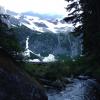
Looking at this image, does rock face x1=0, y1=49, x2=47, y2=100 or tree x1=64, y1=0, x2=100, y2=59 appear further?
tree x1=64, y1=0, x2=100, y2=59

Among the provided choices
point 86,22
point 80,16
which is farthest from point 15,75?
point 80,16

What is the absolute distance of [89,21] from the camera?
32.0 metres

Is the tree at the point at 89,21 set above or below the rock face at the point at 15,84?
above

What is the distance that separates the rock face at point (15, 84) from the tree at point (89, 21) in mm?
14570

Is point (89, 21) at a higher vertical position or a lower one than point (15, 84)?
higher

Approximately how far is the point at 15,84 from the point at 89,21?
1986 cm

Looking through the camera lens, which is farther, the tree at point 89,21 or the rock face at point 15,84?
the tree at point 89,21

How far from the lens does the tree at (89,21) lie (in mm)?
29812

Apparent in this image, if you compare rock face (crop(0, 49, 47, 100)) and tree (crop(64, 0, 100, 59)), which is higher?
tree (crop(64, 0, 100, 59))

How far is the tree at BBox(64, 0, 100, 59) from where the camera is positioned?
1174 inches

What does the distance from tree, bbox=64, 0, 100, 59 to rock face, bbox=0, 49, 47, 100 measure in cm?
1457

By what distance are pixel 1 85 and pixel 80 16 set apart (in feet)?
80.1

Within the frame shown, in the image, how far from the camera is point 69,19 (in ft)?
124

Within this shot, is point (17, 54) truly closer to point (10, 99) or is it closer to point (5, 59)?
point (5, 59)
